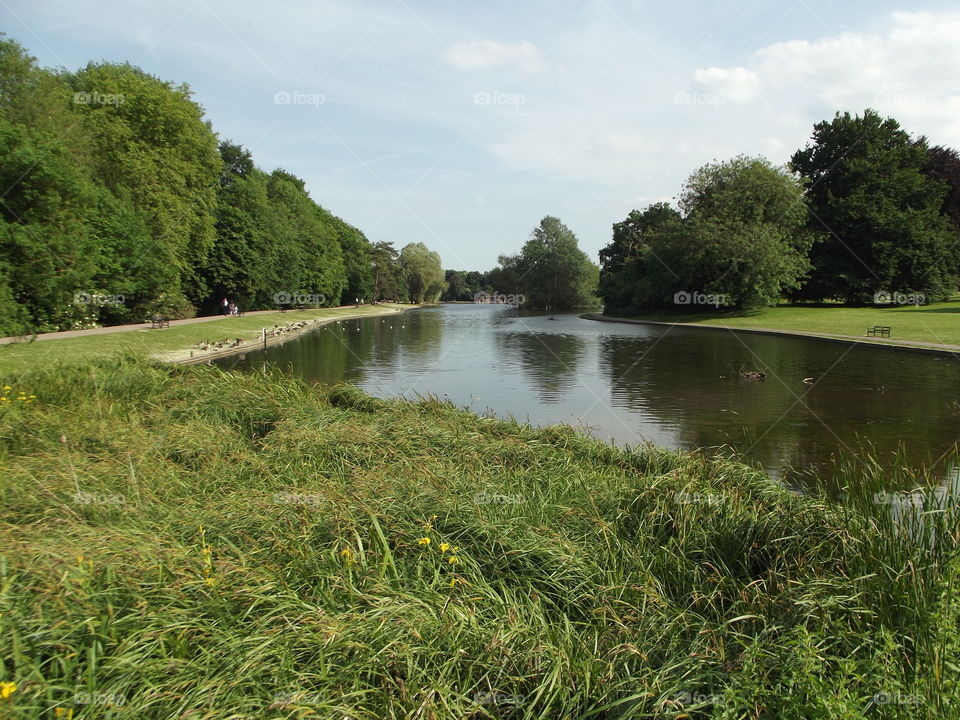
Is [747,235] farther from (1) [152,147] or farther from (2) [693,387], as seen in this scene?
(1) [152,147]

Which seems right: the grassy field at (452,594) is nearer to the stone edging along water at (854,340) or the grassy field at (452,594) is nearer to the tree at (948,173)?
the stone edging along water at (854,340)

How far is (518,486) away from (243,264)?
1990 inches

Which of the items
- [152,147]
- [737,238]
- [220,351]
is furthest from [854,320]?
Result: [152,147]

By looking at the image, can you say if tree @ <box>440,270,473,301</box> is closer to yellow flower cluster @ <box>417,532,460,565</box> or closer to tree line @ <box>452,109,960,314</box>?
tree line @ <box>452,109,960,314</box>

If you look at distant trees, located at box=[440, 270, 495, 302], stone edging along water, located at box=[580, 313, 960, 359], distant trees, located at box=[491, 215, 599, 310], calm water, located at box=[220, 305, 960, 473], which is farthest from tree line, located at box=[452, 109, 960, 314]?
distant trees, located at box=[440, 270, 495, 302]

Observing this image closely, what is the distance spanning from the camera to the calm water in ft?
39.6

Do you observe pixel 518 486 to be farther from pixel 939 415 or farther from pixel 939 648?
pixel 939 415

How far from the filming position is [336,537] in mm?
4879

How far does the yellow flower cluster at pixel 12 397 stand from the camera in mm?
8867

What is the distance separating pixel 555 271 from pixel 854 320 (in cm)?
5658

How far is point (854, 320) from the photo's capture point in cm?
4150

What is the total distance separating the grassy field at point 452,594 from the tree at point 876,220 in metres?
56.0

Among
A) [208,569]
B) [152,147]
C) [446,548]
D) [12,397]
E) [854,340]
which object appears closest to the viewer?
[208,569]

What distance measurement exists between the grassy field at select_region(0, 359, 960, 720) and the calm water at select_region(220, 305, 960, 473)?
2.38 meters
